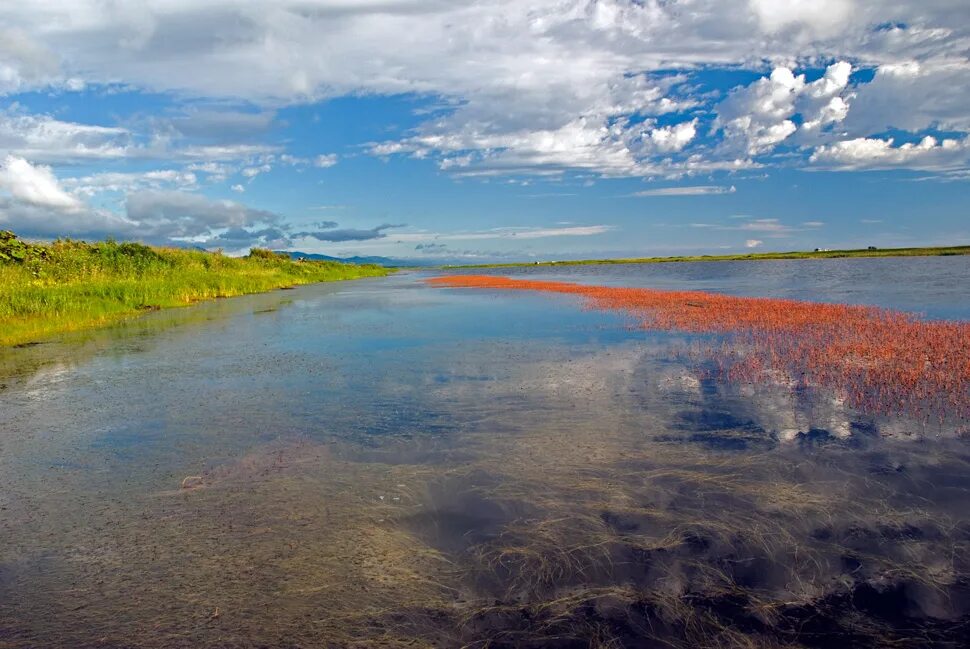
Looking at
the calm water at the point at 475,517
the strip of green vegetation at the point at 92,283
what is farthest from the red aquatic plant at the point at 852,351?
the strip of green vegetation at the point at 92,283

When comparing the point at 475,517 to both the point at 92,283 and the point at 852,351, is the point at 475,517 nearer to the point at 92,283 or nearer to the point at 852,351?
the point at 852,351

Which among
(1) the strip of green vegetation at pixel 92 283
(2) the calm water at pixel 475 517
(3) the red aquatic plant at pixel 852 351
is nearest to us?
(2) the calm water at pixel 475 517

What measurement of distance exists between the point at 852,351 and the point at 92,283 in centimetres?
3187

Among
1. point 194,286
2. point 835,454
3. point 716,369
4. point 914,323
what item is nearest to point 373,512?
point 835,454

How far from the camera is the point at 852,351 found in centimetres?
1509

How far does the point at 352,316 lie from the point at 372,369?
47.8 ft

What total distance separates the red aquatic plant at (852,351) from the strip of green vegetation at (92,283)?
2264cm

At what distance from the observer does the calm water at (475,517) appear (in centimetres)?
451

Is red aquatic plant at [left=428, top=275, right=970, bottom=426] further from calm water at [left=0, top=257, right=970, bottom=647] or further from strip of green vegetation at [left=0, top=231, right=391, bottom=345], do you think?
strip of green vegetation at [left=0, top=231, right=391, bottom=345]

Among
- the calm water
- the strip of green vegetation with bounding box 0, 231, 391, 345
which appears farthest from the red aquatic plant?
the strip of green vegetation with bounding box 0, 231, 391, 345

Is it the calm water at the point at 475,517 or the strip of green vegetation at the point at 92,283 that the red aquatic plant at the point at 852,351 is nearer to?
the calm water at the point at 475,517

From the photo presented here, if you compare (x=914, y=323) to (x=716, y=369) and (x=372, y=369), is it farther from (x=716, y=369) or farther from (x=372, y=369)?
(x=372, y=369)

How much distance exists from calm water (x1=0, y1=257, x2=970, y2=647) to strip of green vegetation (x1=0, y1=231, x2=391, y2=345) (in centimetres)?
1265

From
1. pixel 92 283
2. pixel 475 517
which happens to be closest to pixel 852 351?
pixel 475 517
